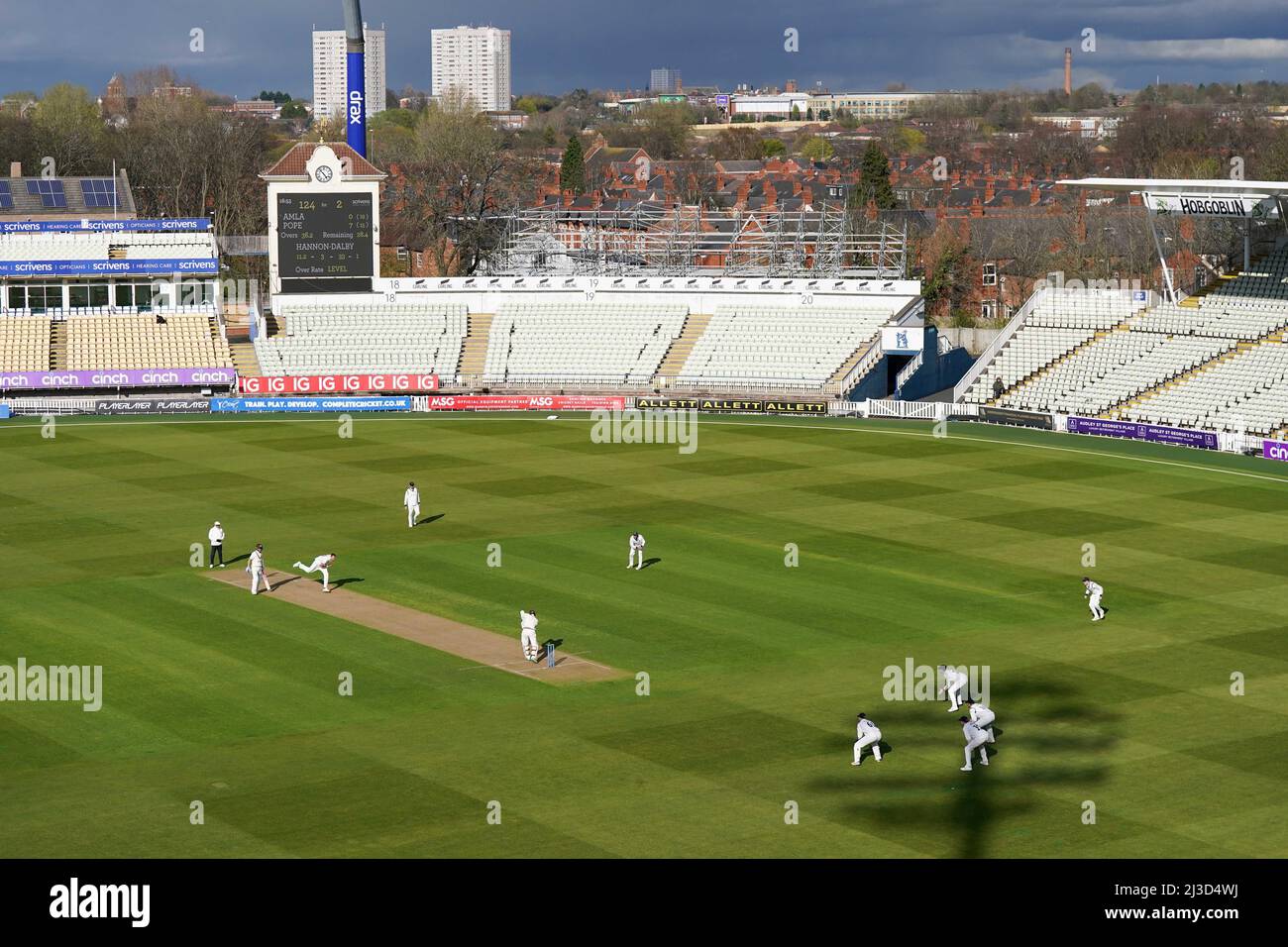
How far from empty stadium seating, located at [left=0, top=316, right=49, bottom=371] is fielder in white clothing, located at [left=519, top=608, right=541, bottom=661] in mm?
49458

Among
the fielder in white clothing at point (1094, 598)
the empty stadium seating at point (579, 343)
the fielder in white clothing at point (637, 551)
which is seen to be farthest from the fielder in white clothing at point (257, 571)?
the empty stadium seating at point (579, 343)

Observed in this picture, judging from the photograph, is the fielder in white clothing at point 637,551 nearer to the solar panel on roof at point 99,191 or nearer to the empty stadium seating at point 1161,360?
the empty stadium seating at point 1161,360

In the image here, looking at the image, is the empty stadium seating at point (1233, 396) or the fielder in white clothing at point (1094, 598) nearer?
the fielder in white clothing at point (1094, 598)

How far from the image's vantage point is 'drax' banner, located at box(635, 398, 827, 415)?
74.9 m

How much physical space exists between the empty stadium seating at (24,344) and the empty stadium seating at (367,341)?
958 centimetres

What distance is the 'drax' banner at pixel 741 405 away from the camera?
74938 mm

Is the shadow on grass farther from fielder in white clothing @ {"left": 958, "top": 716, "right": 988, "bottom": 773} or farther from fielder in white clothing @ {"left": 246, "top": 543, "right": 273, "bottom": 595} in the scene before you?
fielder in white clothing @ {"left": 246, "top": 543, "right": 273, "bottom": 595}

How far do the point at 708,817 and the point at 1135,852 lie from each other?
6.12 m

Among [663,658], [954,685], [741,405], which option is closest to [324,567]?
[663,658]

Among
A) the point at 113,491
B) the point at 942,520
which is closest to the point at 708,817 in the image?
the point at 942,520

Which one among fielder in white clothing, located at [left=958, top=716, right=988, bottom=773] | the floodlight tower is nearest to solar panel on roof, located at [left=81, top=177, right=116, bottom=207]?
the floodlight tower

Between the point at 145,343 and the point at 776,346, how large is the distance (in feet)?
95.5
